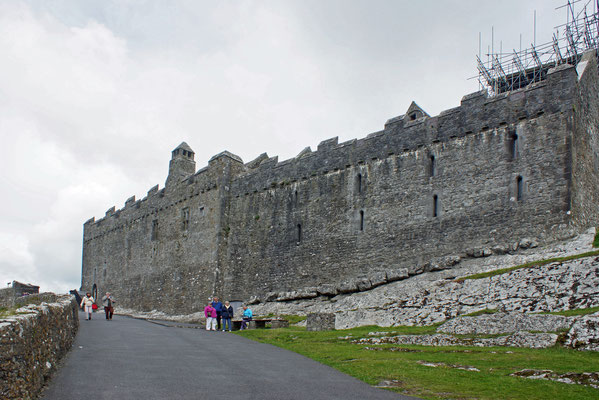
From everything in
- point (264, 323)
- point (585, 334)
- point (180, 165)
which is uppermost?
point (180, 165)

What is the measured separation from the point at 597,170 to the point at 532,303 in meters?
11.6

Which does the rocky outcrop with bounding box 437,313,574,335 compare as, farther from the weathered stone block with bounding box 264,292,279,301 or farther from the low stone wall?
the weathered stone block with bounding box 264,292,279,301

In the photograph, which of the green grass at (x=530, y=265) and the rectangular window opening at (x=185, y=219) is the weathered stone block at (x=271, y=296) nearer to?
the rectangular window opening at (x=185, y=219)

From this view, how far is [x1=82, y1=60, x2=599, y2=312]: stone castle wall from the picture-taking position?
24.0 metres

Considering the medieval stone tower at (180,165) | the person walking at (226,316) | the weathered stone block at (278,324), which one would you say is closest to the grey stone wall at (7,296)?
the medieval stone tower at (180,165)

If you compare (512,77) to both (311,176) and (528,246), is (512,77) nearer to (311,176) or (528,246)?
(311,176)

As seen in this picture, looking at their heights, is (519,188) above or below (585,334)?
above

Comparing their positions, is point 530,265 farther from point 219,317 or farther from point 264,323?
point 219,317

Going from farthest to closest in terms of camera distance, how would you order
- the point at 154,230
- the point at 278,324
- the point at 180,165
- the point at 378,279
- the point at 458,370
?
the point at 180,165 < the point at 154,230 < the point at 378,279 < the point at 278,324 < the point at 458,370

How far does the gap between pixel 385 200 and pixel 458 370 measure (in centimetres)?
1724

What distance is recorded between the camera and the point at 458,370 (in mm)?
12352

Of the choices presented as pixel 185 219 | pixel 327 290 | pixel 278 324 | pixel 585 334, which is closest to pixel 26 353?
pixel 585 334

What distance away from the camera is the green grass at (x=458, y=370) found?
1034 centimetres

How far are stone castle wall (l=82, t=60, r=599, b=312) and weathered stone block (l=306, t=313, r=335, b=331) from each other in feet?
21.9
